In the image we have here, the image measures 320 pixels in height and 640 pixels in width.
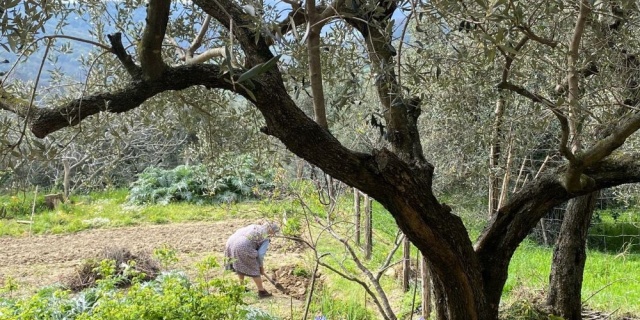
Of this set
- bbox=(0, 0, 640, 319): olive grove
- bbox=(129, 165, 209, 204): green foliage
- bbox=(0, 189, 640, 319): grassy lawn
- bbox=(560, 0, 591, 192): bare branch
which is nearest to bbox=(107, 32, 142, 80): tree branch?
bbox=(0, 0, 640, 319): olive grove

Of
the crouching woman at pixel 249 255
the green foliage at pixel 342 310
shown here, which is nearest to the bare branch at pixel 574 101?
the green foliage at pixel 342 310

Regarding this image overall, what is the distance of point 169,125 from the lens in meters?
3.95

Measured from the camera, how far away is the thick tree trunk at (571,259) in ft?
13.2

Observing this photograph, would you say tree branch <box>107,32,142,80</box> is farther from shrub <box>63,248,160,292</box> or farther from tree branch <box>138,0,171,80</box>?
shrub <box>63,248,160,292</box>

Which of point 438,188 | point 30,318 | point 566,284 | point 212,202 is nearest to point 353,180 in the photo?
point 566,284

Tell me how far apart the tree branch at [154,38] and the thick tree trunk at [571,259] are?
2.93 meters

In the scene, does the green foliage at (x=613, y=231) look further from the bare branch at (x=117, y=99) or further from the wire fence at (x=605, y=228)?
the bare branch at (x=117, y=99)

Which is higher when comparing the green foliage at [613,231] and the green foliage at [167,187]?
the green foliage at [167,187]

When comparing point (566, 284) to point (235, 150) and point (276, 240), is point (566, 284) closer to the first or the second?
point (235, 150)

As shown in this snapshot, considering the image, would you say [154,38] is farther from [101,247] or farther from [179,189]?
[179,189]

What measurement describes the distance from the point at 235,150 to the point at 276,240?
6050mm

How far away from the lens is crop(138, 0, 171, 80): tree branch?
2.36 metres

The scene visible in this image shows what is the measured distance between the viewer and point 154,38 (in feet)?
7.93

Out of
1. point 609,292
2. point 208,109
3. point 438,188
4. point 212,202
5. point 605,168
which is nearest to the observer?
point 605,168
